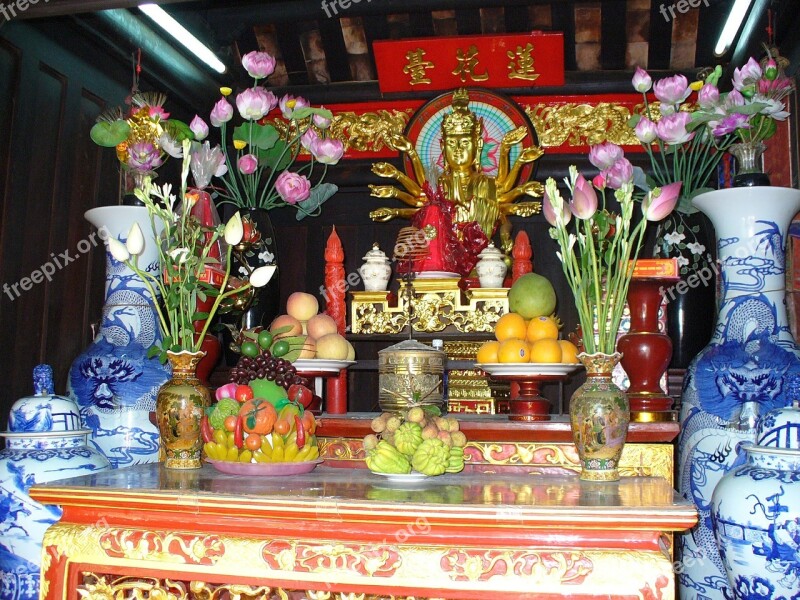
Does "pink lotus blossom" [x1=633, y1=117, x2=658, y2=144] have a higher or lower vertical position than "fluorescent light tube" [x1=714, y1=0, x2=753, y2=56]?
lower

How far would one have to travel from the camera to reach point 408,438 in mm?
1346

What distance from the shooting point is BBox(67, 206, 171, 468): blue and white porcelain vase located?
216cm

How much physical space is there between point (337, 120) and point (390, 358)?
7.28 feet

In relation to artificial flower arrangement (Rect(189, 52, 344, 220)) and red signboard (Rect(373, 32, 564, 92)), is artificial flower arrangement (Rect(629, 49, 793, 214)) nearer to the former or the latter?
artificial flower arrangement (Rect(189, 52, 344, 220))

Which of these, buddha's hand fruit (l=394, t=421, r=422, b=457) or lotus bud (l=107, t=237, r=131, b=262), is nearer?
buddha's hand fruit (l=394, t=421, r=422, b=457)

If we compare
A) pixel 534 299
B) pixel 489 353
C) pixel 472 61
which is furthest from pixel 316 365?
pixel 472 61

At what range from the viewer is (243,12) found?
3.47 meters

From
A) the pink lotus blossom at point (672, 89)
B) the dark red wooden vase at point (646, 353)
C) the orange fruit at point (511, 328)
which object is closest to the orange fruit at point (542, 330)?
the orange fruit at point (511, 328)

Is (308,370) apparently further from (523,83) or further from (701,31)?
(701,31)

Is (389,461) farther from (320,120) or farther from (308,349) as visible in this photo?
(320,120)

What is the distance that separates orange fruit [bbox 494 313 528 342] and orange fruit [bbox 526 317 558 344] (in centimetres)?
2

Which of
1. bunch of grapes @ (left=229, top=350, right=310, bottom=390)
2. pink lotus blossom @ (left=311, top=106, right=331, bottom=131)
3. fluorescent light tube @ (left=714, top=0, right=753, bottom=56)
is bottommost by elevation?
bunch of grapes @ (left=229, top=350, right=310, bottom=390)

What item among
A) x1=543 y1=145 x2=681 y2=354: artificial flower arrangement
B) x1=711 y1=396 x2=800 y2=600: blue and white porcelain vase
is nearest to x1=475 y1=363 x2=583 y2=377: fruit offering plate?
x1=543 y1=145 x2=681 y2=354: artificial flower arrangement

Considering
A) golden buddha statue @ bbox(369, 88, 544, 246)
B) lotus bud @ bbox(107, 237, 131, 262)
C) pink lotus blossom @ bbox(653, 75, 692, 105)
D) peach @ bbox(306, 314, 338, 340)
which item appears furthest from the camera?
golden buddha statue @ bbox(369, 88, 544, 246)
